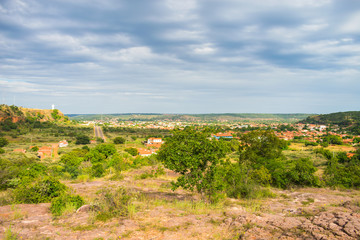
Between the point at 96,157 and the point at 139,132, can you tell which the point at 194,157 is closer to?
the point at 96,157

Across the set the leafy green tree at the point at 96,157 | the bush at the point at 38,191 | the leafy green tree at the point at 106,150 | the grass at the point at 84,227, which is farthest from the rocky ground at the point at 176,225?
the leafy green tree at the point at 106,150

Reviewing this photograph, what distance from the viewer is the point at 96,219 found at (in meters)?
6.77

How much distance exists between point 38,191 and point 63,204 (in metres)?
2.71

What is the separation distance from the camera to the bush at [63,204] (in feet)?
24.4

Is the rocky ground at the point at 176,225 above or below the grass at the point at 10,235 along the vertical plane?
below

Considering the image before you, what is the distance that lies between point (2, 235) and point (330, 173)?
880 inches

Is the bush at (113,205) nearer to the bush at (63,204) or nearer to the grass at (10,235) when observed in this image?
the bush at (63,204)

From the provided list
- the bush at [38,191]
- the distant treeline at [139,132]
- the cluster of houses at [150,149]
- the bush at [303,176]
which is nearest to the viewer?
the bush at [38,191]

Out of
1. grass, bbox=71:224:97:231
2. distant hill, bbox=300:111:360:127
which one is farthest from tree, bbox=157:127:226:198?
distant hill, bbox=300:111:360:127

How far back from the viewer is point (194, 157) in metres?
8.70

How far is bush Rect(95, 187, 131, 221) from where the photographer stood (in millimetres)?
6961

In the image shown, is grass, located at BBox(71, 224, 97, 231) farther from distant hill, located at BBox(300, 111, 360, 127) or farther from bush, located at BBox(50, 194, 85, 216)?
distant hill, located at BBox(300, 111, 360, 127)

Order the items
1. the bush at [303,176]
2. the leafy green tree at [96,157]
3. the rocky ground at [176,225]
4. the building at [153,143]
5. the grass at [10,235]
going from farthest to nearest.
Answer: the building at [153,143] < the leafy green tree at [96,157] < the bush at [303,176] < the rocky ground at [176,225] < the grass at [10,235]

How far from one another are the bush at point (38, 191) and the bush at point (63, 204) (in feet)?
6.04
